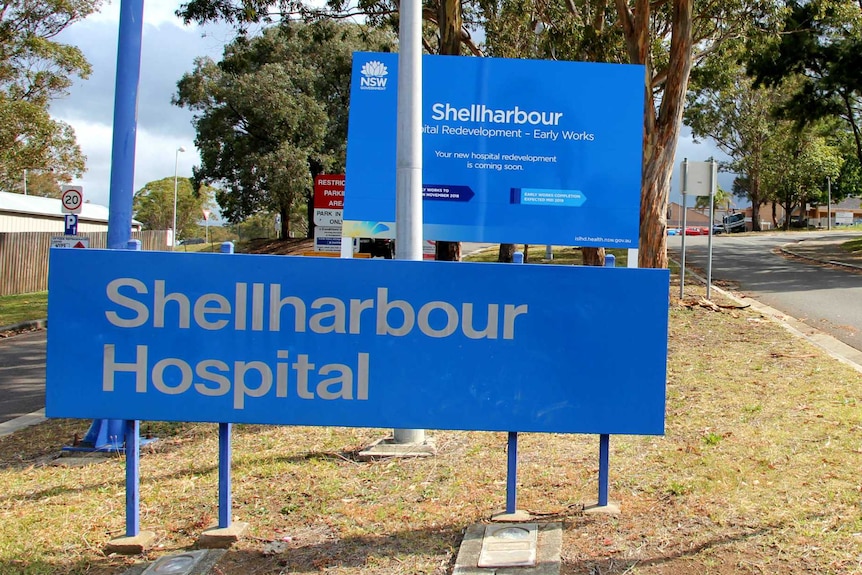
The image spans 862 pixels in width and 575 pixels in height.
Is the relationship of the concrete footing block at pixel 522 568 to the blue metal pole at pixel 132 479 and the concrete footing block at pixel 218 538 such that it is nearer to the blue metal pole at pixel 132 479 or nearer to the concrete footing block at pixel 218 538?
the concrete footing block at pixel 218 538

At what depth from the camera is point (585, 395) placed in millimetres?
4203

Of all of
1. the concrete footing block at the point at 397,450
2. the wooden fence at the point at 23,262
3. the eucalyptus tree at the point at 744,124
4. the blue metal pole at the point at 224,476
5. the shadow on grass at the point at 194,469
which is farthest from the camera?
the eucalyptus tree at the point at 744,124

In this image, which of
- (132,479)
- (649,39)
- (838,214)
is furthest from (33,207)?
(838,214)

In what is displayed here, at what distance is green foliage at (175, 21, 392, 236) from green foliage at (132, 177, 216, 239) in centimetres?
4402

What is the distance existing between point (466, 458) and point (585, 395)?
1.63m

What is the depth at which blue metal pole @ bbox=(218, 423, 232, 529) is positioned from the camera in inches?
167

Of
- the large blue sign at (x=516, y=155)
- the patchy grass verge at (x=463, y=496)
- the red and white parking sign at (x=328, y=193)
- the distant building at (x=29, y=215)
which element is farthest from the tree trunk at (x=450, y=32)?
the distant building at (x=29, y=215)

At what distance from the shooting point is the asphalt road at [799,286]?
42.2 feet

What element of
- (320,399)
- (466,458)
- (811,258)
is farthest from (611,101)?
(811,258)

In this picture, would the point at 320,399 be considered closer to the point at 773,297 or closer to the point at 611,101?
the point at 611,101

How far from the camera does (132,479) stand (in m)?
4.19

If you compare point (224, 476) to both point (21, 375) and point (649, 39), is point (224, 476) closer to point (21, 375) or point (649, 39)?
point (21, 375)

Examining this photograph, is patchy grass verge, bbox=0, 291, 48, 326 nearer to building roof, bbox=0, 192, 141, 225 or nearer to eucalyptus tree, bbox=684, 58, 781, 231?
building roof, bbox=0, 192, 141, 225

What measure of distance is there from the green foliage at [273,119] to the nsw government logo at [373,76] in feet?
87.5
